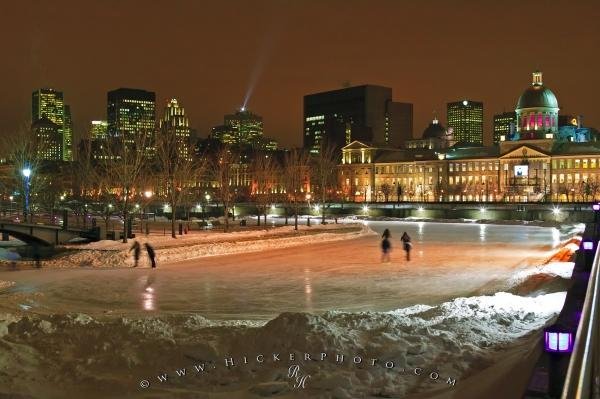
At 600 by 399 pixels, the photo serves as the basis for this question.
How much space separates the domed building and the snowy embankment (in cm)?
10893

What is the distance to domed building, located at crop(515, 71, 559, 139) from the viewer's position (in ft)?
496

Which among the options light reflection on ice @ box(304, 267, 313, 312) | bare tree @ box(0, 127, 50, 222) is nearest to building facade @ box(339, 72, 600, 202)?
bare tree @ box(0, 127, 50, 222)

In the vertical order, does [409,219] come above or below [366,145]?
below

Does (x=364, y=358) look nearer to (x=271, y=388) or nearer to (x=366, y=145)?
(x=271, y=388)

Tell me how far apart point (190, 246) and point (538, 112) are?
427ft

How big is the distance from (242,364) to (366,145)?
559ft

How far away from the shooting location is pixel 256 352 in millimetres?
13000

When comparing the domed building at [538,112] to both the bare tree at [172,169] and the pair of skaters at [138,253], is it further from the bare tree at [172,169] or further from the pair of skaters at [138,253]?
the pair of skaters at [138,253]

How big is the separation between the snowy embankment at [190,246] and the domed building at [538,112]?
357 ft

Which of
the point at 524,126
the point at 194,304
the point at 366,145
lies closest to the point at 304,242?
the point at 194,304

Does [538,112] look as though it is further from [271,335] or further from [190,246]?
[271,335]

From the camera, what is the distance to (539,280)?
21531mm

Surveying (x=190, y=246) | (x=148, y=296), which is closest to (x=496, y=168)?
(x=190, y=246)

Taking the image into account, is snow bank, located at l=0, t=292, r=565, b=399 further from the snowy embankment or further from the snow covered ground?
the snowy embankment
